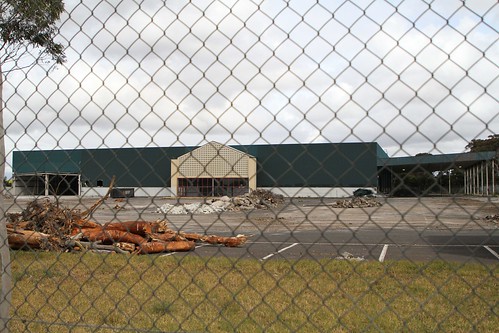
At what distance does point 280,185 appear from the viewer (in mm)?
2469

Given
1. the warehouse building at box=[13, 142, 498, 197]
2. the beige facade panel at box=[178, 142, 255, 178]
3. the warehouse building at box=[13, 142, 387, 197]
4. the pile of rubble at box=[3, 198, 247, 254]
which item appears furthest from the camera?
the pile of rubble at box=[3, 198, 247, 254]

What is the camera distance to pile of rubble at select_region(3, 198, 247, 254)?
11.1 meters

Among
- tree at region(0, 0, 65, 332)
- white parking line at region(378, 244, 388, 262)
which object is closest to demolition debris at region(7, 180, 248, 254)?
white parking line at region(378, 244, 388, 262)

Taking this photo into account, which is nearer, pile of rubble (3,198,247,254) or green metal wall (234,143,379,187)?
green metal wall (234,143,379,187)

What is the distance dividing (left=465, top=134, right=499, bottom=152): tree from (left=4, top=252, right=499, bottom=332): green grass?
125 centimetres

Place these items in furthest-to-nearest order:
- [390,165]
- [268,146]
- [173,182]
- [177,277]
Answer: [177,277] < [173,182] < [268,146] < [390,165]

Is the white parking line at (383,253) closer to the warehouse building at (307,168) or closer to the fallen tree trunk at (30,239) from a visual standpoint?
the fallen tree trunk at (30,239)

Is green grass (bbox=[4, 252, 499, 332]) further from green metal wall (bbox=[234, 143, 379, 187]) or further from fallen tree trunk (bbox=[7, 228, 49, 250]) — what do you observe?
fallen tree trunk (bbox=[7, 228, 49, 250])

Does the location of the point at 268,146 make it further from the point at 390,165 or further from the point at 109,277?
the point at 109,277

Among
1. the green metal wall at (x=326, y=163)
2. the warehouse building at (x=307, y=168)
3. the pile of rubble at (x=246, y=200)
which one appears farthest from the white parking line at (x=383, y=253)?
the green metal wall at (x=326, y=163)

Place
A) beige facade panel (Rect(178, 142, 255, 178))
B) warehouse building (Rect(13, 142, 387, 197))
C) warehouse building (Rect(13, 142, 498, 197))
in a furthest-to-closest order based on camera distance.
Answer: beige facade panel (Rect(178, 142, 255, 178)) → warehouse building (Rect(13, 142, 387, 197)) → warehouse building (Rect(13, 142, 498, 197))

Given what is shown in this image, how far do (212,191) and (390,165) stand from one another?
920 mm

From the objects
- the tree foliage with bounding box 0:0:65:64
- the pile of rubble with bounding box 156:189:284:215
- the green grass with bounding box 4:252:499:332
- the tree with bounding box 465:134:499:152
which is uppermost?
the tree foliage with bounding box 0:0:65:64

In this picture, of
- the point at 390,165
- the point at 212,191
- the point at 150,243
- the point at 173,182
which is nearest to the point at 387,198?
the point at 390,165
